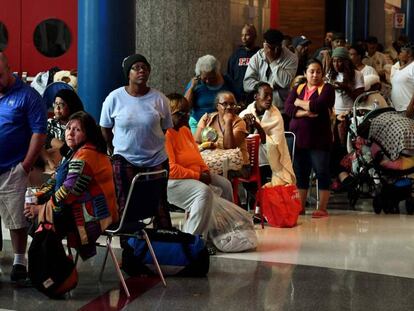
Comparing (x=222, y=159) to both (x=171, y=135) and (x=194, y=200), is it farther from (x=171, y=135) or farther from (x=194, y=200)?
(x=194, y=200)

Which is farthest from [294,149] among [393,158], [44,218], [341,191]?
[44,218]

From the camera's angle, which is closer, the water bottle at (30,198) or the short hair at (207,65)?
the water bottle at (30,198)

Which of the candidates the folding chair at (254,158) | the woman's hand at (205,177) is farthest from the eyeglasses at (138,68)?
the folding chair at (254,158)

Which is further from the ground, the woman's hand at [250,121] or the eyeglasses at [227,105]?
the eyeglasses at [227,105]

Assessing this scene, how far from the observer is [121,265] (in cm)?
725

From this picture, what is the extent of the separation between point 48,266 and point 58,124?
2.76 meters

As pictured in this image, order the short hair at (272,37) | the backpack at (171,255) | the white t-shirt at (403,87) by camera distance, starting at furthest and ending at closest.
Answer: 1. the white t-shirt at (403,87)
2. the short hair at (272,37)
3. the backpack at (171,255)

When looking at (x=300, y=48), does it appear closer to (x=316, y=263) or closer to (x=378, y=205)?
(x=378, y=205)

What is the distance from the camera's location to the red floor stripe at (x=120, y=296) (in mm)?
6195

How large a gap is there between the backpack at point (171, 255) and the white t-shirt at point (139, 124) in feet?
2.30

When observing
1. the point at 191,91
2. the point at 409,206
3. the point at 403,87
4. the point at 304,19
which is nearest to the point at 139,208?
the point at 191,91

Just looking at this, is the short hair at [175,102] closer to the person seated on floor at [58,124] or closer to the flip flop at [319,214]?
the person seated on floor at [58,124]

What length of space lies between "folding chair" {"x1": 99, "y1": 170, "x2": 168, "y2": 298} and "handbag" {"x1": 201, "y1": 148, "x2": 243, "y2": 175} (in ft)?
6.22

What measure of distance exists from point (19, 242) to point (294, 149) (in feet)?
12.4
